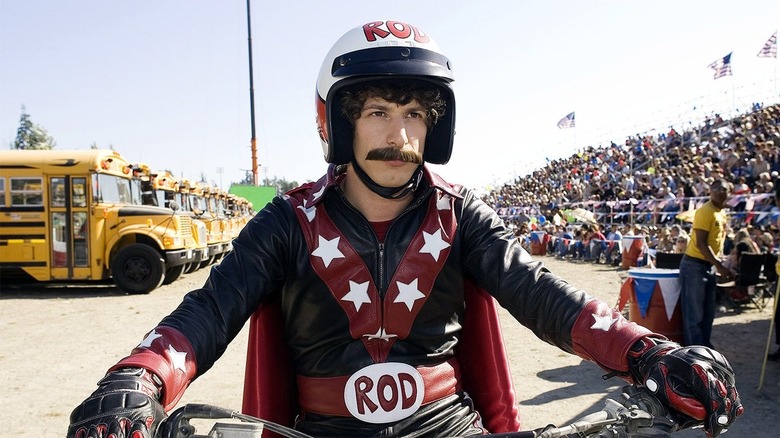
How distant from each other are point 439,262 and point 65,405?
481 cm

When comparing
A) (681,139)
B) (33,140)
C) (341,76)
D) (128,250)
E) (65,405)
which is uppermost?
(33,140)

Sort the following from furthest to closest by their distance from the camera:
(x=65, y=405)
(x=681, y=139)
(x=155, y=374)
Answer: (x=681, y=139)
(x=65, y=405)
(x=155, y=374)

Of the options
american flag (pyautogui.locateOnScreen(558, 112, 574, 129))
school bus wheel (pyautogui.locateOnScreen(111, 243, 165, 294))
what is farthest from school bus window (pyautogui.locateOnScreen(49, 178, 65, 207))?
american flag (pyautogui.locateOnScreen(558, 112, 574, 129))

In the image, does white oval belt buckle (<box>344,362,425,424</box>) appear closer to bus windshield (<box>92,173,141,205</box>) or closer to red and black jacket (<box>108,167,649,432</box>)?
red and black jacket (<box>108,167,649,432</box>)

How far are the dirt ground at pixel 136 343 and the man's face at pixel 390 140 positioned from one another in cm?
332

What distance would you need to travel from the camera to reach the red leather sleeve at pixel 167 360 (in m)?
1.51

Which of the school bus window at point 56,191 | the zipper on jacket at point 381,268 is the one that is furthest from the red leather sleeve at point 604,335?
the school bus window at point 56,191

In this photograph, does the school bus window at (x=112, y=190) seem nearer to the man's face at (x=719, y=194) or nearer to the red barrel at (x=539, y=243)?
the man's face at (x=719, y=194)

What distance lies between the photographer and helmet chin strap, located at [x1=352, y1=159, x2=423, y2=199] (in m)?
2.15

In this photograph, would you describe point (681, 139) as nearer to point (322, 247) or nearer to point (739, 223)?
point (739, 223)

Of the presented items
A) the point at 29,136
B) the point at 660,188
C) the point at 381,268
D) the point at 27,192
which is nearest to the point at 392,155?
the point at 381,268

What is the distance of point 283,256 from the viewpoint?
6.86 ft

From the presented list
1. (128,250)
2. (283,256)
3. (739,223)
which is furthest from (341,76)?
(739,223)

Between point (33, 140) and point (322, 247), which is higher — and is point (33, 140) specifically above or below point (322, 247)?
above
